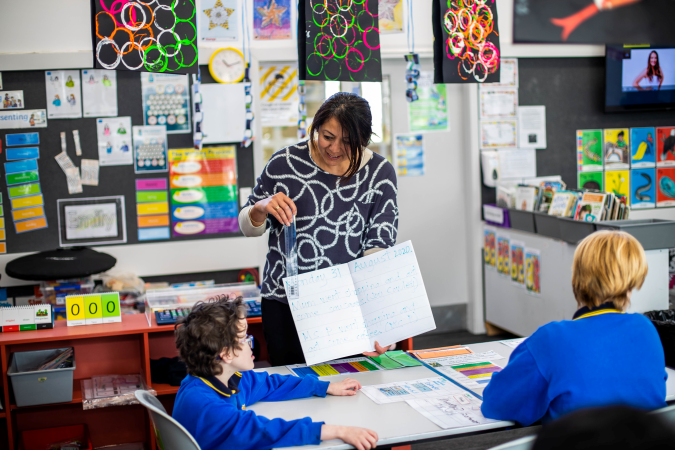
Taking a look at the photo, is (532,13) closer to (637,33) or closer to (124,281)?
(637,33)

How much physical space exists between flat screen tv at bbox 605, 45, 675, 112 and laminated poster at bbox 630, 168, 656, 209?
0.47 metres

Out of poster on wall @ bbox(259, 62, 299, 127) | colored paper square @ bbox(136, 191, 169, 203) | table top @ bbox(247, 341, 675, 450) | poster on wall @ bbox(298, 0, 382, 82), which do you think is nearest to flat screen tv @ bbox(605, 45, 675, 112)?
poster on wall @ bbox(259, 62, 299, 127)

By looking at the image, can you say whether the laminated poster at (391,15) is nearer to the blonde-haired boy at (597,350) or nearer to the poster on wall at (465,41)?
the poster on wall at (465,41)

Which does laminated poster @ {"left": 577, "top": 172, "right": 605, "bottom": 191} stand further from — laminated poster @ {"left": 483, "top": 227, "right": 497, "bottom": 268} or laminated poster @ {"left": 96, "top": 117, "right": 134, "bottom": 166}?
laminated poster @ {"left": 96, "top": 117, "right": 134, "bottom": 166}

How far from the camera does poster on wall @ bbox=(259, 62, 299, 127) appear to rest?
154 inches

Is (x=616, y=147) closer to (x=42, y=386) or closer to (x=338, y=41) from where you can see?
(x=338, y=41)

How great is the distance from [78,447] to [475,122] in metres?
3.15

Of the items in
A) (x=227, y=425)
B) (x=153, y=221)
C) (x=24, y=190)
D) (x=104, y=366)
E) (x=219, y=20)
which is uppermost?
(x=219, y=20)

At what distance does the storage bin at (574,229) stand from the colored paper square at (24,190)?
3.04 m

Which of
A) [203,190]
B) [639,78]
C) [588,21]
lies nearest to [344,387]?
[588,21]

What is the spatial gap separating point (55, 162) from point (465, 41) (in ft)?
7.98

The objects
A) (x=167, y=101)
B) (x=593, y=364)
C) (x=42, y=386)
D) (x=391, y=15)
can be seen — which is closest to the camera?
(x=593, y=364)

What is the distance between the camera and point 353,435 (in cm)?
132

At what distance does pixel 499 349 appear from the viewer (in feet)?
6.54
